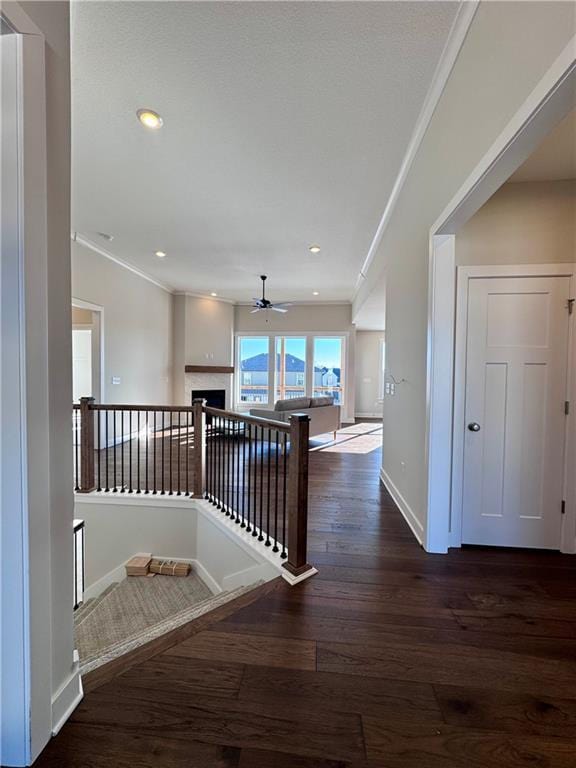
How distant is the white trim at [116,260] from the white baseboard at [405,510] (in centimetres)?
536

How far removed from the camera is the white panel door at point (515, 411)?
2.33 metres

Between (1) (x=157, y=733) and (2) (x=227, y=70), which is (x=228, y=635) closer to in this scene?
(1) (x=157, y=733)

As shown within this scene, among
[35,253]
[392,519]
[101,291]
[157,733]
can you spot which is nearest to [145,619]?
[157,733]

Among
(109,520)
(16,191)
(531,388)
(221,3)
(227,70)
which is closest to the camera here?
(16,191)

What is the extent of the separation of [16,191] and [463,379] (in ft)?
8.58

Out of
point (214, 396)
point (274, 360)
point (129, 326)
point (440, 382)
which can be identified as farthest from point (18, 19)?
point (274, 360)

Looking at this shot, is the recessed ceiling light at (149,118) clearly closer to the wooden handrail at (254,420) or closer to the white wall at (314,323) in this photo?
the wooden handrail at (254,420)

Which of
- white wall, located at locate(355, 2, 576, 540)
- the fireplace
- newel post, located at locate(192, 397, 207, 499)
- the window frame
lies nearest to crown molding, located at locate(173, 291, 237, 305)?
the window frame

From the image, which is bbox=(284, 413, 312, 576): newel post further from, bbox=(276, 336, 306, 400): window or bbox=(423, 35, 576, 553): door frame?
bbox=(276, 336, 306, 400): window

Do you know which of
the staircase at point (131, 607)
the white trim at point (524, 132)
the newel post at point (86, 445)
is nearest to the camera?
the white trim at point (524, 132)

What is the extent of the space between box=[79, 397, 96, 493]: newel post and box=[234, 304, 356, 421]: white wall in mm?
5576

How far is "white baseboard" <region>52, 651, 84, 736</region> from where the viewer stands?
1133 mm

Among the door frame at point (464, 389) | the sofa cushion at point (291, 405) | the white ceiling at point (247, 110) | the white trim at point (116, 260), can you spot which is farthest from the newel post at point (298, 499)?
the white trim at point (116, 260)

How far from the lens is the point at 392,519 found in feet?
9.50
